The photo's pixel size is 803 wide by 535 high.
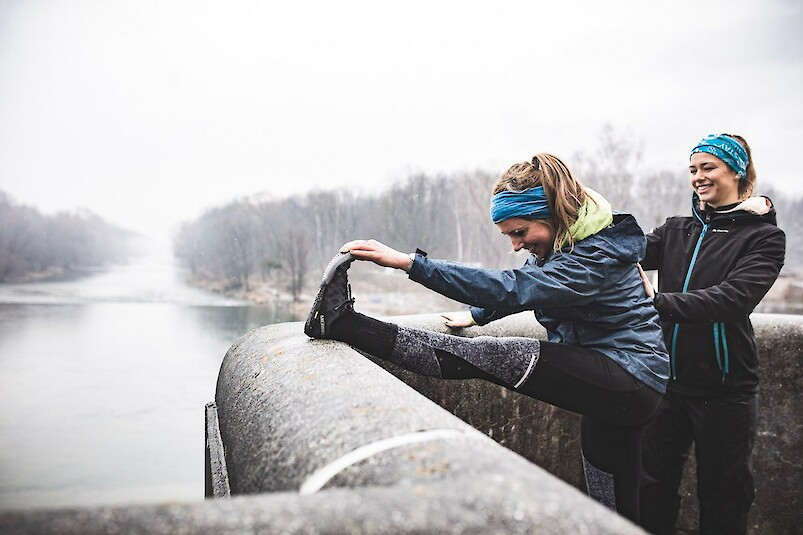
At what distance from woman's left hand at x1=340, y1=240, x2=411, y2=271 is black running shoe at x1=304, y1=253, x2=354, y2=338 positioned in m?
0.03

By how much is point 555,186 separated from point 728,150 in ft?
2.81

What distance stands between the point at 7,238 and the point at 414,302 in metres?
16.8

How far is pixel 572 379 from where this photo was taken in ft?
6.73

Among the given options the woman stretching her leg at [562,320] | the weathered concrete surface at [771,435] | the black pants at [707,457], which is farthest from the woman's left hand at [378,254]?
the black pants at [707,457]

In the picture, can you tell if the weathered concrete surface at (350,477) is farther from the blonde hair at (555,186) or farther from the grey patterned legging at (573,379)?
the blonde hair at (555,186)

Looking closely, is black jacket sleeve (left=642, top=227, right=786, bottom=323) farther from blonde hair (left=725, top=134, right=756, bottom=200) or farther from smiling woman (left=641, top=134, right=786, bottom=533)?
blonde hair (left=725, top=134, right=756, bottom=200)

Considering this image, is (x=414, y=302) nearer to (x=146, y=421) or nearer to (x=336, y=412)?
(x=146, y=421)

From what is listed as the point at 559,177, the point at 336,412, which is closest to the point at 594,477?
the point at 559,177

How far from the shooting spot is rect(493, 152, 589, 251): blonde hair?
2172mm

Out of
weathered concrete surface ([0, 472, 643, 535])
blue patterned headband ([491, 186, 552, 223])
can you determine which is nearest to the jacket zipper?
blue patterned headband ([491, 186, 552, 223])

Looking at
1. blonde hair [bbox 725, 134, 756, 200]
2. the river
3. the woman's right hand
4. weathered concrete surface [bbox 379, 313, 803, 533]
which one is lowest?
the river

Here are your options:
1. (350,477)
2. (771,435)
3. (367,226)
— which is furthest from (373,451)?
(367,226)

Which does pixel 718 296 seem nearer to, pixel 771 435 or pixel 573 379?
pixel 573 379

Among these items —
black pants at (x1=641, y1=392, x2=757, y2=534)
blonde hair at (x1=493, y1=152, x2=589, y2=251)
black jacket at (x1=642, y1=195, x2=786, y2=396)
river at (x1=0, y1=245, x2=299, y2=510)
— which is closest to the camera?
blonde hair at (x1=493, y1=152, x2=589, y2=251)
